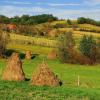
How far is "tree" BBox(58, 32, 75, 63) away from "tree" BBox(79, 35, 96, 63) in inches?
112

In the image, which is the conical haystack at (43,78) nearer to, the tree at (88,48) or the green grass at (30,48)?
the tree at (88,48)

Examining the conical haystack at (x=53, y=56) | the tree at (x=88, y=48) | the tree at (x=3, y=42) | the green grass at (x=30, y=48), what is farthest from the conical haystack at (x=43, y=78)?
the green grass at (x=30, y=48)

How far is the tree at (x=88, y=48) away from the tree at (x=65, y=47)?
2.85 meters

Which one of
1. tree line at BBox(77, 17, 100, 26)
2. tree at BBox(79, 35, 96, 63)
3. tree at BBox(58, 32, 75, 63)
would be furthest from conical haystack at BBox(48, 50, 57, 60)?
tree line at BBox(77, 17, 100, 26)

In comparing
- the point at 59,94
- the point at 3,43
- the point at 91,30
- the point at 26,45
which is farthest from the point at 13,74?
the point at 91,30

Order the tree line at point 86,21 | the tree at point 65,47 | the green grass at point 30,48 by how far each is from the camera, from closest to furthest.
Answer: the tree at point 65,47, the green grass at point 30,48, the tree line at point 86,21

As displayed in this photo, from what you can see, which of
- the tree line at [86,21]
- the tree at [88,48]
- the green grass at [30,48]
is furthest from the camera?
the tree line at [86,21]

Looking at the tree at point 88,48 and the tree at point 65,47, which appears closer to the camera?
the tree at point 65,47

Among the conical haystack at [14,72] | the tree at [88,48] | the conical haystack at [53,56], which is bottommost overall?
the conical haystack at [53,56]

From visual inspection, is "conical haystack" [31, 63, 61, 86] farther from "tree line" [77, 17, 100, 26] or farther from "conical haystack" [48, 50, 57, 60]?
"tree line" [77, 17, 100, 26]

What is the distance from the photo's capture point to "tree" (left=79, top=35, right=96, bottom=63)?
105887 millimetres

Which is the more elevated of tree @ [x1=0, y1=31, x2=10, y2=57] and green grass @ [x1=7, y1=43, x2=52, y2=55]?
tree @ [x1=0, y1=31, x2=10, y2=57]

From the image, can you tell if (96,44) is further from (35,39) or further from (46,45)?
(35,39)

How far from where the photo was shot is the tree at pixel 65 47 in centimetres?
10269
